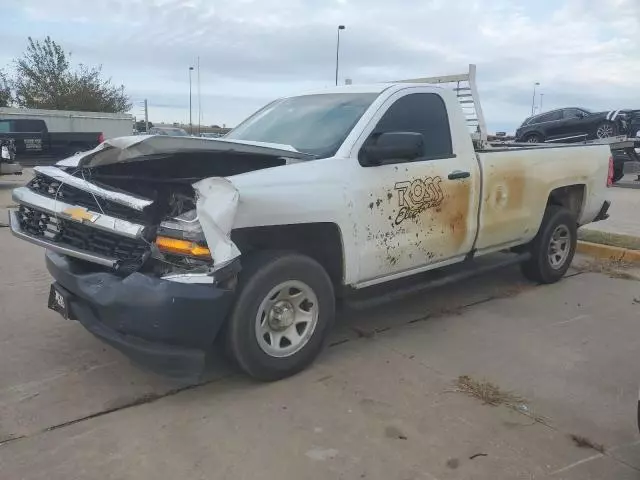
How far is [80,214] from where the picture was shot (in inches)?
151

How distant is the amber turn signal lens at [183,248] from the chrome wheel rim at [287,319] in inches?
22.5

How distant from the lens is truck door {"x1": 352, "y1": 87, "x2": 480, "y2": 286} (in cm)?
445

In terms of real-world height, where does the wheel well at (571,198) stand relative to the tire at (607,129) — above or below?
below

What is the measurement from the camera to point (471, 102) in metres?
6.91

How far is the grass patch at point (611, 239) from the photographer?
8086 millimetres

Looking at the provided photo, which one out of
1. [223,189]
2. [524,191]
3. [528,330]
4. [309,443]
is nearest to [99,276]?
[223,189]

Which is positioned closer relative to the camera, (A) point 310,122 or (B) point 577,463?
(B) point 577,463

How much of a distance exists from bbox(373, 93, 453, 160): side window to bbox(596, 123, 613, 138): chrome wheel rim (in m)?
16.2

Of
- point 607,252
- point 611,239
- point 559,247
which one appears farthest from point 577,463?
point 611,239

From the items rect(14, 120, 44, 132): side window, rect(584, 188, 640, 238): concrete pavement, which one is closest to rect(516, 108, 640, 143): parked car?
rect(584, 188, 640, 238): concrete pavement

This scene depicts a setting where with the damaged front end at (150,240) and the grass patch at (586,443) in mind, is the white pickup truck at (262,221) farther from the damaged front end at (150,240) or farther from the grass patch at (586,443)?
the grass patch at (586,443)

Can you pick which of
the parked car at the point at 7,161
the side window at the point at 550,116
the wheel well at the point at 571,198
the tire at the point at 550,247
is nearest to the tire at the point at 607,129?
the side window at the point at 550,116

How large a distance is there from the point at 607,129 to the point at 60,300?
19119 millimetres

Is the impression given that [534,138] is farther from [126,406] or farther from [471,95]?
[126,406]
